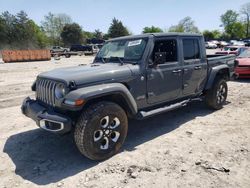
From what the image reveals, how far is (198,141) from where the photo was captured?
15.2 feet

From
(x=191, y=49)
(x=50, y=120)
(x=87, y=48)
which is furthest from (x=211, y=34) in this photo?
(x=50, y=120)

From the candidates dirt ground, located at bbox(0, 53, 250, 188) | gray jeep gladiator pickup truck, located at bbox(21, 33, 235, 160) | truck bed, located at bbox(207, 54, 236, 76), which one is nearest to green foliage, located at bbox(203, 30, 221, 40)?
truck bed, located at bbox(207, 54, 236, 76)

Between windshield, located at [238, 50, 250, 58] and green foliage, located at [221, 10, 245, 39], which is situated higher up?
green foliage, located at [221, 10, 245, 39]

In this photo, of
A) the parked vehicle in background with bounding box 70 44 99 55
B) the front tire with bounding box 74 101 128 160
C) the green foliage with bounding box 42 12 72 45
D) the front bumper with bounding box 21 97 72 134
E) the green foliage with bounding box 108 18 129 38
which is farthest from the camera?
the green foliage with bounding box 42 12 72 45

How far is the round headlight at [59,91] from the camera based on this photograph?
385cm

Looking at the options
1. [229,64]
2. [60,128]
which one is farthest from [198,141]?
[229,64]

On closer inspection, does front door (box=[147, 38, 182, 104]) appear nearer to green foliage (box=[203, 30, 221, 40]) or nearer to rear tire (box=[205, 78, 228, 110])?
rear tire (box=[205, 78, 228, 110])

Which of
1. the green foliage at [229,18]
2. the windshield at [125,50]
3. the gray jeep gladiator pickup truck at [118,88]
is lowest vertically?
the gray jeep gladiator pickup truck at [118,88]

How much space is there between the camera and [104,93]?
3.85m

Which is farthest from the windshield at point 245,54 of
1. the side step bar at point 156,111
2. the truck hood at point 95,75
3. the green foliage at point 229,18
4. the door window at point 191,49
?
the green foliage at point 229,18

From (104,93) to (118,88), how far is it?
278 millimetres

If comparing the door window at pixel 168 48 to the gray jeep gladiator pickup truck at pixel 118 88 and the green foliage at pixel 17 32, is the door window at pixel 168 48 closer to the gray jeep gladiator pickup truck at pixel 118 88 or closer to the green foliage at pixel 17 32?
the gray jeep gladiator pickup truck at pixel 118 88

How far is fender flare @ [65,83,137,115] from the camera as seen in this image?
3629mm

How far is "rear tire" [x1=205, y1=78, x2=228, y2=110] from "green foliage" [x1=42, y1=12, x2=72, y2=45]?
83633mm
